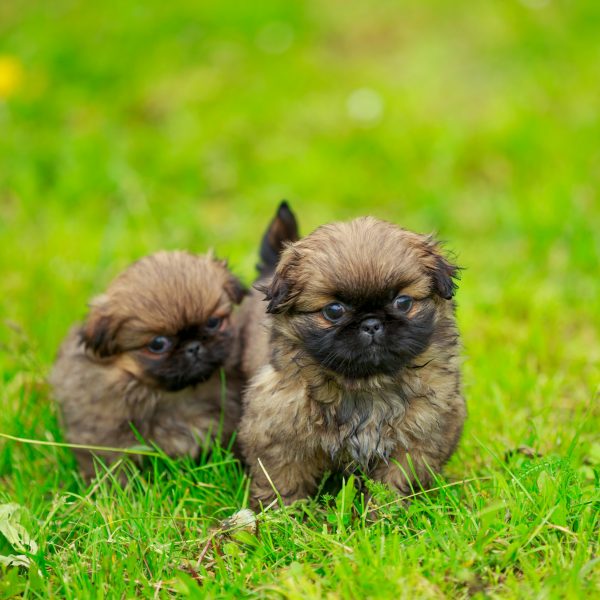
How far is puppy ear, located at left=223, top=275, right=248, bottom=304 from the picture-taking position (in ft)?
12.5

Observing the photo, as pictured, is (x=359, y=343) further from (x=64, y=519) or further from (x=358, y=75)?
(x=358, y=75)

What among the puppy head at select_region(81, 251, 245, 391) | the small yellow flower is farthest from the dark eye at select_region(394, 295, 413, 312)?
the small yellow flower

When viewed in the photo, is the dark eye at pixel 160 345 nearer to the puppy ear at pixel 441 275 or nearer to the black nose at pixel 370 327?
the black nose at pixel 370 327

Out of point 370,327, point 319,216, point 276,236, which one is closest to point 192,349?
point 276,236

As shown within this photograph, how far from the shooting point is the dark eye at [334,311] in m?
2.82

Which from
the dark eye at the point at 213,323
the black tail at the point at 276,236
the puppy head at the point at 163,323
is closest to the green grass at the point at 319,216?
the puppy head at the point at 163,323

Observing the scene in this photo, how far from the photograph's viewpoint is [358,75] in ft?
24.5

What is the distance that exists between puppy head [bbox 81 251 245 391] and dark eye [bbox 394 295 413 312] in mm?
1036

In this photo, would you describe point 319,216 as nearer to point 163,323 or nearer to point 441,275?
point 163,323

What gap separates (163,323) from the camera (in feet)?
11.6

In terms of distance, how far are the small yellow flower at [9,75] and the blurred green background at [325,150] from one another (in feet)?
0.07

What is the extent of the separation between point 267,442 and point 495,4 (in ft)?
20.9

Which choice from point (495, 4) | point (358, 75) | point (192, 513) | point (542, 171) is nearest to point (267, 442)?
point (192, 513)

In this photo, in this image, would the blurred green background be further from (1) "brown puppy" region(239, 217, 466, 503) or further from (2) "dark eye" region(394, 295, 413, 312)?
(2) "dark eye" region(394, 295, 413, 312)
